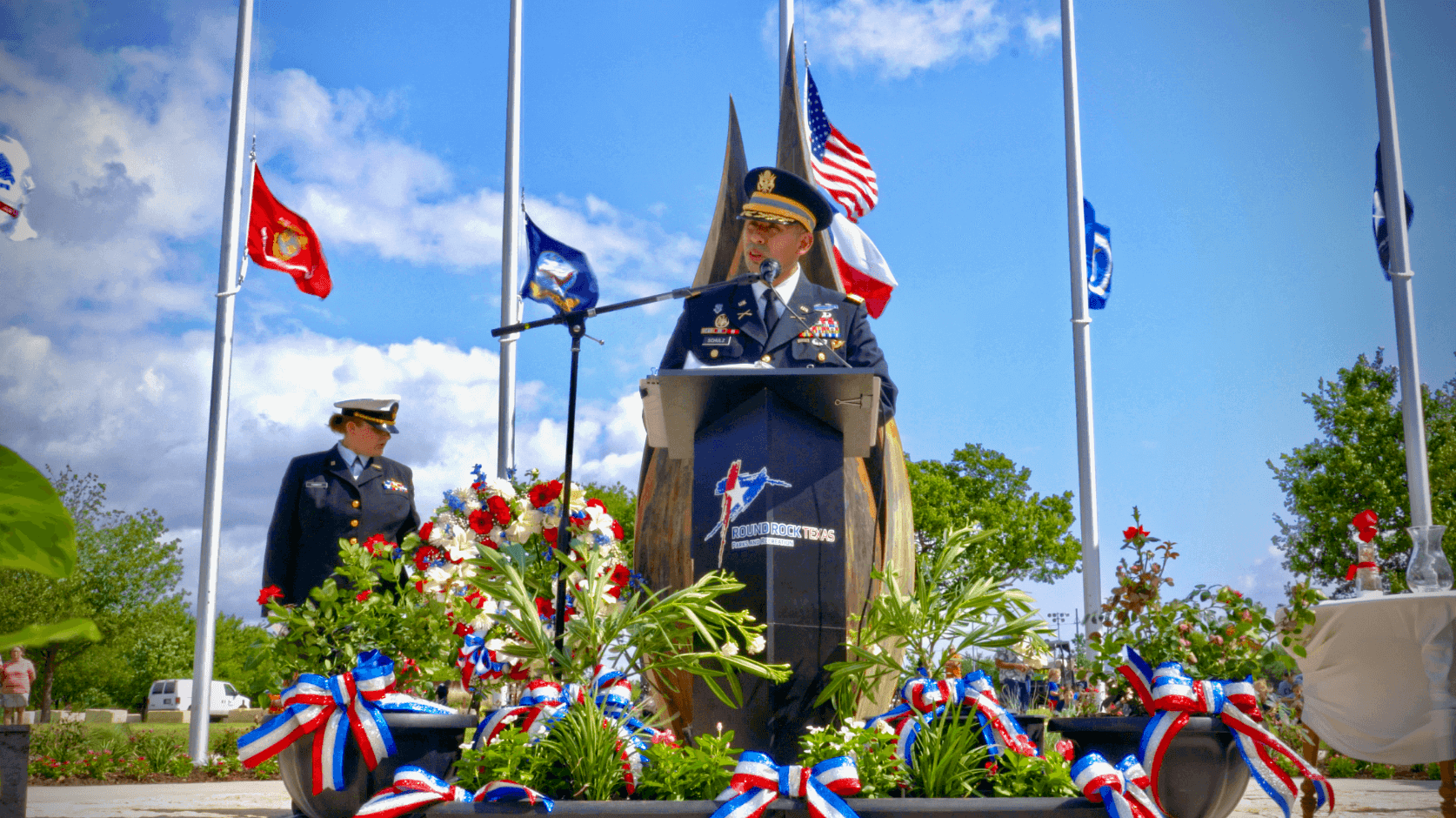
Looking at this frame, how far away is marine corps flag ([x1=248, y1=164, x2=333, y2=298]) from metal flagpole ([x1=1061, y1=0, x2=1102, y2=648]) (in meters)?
8.55

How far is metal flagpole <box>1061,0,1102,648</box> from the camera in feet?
37.4

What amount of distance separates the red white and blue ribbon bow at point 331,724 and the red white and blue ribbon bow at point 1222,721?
7.01 ft

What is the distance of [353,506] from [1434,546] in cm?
590

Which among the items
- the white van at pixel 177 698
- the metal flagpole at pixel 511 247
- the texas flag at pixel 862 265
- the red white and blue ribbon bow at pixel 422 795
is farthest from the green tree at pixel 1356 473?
the white van at pixel 177 698

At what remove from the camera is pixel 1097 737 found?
3080 mm

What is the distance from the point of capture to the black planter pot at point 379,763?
2.71 m

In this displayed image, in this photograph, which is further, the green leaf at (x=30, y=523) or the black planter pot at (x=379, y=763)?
the black planter pot at (x=379, y=763)

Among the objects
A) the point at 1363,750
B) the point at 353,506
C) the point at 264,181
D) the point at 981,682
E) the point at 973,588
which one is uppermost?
the point at 264,181

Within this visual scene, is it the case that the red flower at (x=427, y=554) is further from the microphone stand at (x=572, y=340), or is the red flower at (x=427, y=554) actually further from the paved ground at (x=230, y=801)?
the paved ground at (x=230, y=801)

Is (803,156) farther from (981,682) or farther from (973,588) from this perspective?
(981,682)

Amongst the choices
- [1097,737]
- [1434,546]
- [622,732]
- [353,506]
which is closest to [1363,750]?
[1434,546]

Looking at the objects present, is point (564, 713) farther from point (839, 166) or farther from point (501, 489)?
point (839, 166)

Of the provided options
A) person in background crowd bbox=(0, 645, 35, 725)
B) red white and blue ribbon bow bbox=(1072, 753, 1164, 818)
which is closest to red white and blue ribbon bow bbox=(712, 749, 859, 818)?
red white and blue ribbon bow bbox=(1072, 753, 1164, 818)

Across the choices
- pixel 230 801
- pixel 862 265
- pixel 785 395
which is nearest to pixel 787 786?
pixel 785 395
